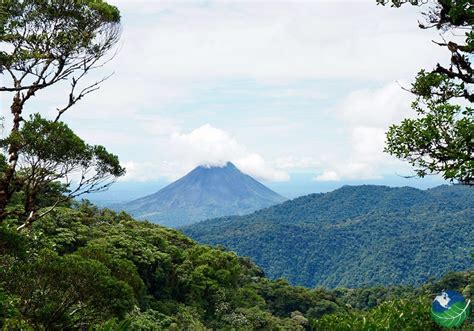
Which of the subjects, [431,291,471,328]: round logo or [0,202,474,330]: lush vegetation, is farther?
[0,202,474,330]: lush vegetation

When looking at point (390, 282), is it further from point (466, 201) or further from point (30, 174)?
point (30, 174)

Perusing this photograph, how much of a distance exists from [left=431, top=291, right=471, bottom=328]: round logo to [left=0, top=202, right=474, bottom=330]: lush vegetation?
90.5 inches

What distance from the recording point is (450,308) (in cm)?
603

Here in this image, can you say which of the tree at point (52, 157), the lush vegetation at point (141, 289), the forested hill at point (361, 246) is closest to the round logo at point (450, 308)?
the lush vegetation at point (141, 289)

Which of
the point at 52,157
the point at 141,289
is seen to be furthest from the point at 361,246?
the point at 52,157

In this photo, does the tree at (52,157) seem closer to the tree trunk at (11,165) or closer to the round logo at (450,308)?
the tree trunk at (11,165)

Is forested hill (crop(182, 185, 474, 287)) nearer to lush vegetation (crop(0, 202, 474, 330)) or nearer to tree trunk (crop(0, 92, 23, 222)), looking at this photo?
lush vegetation (crop(0, 202, 474, 330))

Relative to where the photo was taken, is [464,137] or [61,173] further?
[61,173]

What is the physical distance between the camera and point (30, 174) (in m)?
9.02

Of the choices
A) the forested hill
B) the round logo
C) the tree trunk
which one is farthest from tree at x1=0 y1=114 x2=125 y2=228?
the forested hill

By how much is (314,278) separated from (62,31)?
134146mm

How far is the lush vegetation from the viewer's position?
9.34 m

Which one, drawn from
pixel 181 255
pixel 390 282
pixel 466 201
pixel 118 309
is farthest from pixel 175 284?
pixel 466 201

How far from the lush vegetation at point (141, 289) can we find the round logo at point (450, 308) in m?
2.30
